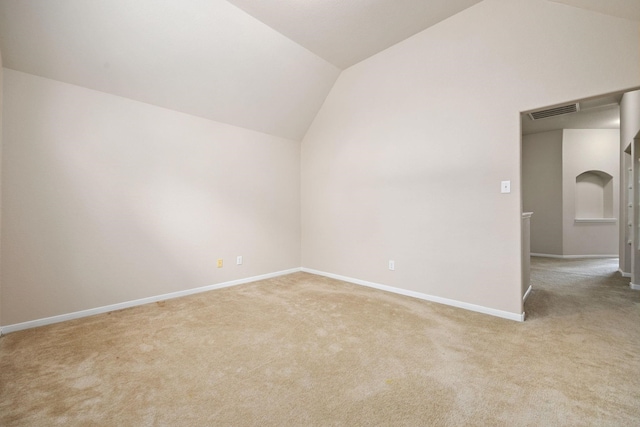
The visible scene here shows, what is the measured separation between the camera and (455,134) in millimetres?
2793

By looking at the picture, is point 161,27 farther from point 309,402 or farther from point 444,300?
point 444,300

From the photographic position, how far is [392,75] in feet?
10.8

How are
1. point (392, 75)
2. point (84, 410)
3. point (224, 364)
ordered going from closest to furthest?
1. point (84, 410)
2. point (224, 364)
3. point (392, 75)

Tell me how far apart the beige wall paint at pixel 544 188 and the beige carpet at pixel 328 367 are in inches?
145

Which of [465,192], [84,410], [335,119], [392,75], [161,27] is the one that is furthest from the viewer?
[335,119]

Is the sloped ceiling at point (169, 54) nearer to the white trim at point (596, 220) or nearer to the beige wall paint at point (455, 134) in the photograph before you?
the beige wall paint at point (455, 134)

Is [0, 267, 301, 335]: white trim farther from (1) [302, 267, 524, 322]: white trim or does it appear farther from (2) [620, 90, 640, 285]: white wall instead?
(2) [620, 90, 640, 285]: white wall

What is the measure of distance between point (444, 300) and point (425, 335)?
88 centimetres

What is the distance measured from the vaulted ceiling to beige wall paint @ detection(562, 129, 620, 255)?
524cm

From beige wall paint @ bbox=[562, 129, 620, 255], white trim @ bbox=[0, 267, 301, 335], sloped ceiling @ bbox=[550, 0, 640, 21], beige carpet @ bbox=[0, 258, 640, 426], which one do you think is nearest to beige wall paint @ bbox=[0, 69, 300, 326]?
white trim @ bbox=[0, 267, 301, 335]

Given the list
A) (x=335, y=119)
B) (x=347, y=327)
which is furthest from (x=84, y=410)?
(x=335, y=119)

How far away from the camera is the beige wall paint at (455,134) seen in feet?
7.14

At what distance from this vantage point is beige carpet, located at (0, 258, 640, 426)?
52.0 inches

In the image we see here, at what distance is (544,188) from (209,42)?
24.0 ft
